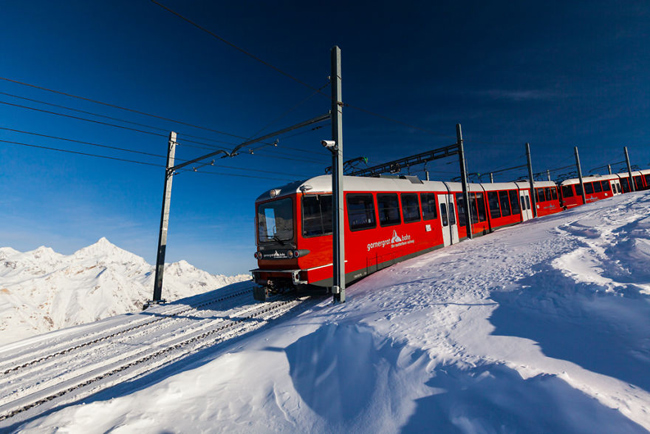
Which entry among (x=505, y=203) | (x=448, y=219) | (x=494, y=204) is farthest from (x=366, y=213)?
(x=505, y=203)

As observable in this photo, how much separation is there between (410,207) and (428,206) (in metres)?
1.43

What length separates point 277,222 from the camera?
787cm

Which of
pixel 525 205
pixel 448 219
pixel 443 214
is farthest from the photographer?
pixel 525 205

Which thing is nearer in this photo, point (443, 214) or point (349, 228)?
point (349, 228)

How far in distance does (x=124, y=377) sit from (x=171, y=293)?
128573mm

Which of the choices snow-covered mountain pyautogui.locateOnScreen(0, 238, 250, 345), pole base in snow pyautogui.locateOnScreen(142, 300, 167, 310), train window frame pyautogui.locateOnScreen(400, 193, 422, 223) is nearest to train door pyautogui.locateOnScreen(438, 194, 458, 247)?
train window frame pyautogui.locateOnScreen(400, 193, 422, 223)

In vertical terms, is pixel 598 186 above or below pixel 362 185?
above

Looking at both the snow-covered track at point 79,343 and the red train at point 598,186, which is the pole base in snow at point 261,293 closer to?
the snow-covered track at point 79,343

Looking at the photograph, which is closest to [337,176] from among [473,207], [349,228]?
[349,228]

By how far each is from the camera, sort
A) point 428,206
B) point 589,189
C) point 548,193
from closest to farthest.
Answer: point 428,206
point 548,193
point 589,189

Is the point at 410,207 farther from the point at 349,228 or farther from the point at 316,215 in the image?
the point at 316,215

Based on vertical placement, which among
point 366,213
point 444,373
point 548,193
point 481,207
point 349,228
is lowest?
point 444,373

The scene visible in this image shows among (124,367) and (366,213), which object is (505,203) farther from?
(124,367)

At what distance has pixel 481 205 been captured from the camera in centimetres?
1513
